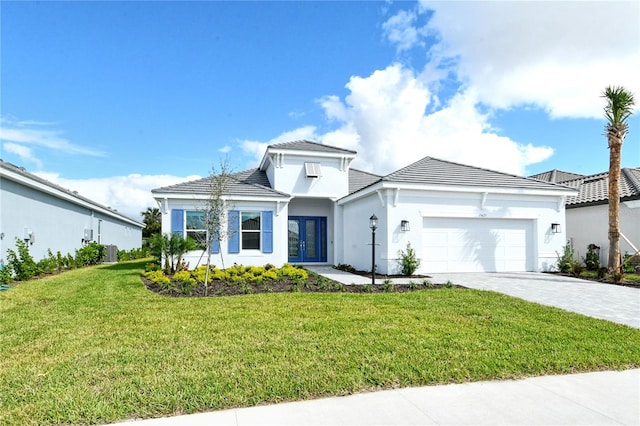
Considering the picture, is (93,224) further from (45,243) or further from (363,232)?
(363,232)

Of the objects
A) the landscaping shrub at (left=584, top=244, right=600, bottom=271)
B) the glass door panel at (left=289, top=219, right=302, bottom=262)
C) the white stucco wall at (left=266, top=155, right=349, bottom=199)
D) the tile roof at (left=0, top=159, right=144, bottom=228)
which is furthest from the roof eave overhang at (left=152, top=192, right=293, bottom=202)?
the landscaping shrub at (left=584, top=244, right=600, bottom=271)

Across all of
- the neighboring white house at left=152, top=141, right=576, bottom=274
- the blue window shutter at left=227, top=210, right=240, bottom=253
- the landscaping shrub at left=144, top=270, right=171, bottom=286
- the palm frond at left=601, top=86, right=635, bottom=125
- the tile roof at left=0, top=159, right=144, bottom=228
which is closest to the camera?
the landscaping shrub at left=144, top=270, right=171, bottom=286

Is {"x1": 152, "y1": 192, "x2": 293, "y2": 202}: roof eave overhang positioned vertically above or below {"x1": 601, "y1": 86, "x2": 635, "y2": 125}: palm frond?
below

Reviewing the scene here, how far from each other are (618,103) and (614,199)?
3196 millimetres

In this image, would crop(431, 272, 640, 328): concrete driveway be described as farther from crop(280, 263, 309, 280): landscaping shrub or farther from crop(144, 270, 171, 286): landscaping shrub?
crop(144, 270, 171, 286): landscaping shrub

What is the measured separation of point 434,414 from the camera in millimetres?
3160

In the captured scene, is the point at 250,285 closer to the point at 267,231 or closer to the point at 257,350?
the point at 267,231

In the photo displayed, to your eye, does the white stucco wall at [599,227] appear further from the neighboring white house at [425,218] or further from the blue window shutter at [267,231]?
the blue window shutter at [267,231]

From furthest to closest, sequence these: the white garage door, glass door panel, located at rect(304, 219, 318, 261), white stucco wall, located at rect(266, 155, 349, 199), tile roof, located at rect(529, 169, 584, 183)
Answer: tile roof, located at rect(529, 169, 584, 183), glass door panel, located at rect(304, 219, 318, 261), white stucco wall, located at rect(266, 155, 349, 199), the white garage door

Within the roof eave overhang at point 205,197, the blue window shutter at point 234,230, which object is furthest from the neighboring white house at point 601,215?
the blue window shutter at point 234,230

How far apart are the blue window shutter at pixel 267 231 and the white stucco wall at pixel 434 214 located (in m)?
3.64

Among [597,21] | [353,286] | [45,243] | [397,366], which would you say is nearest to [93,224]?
[45,243]

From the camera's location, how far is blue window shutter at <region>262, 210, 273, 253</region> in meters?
15.0

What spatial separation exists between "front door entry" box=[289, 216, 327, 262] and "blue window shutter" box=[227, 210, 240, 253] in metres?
3.85
